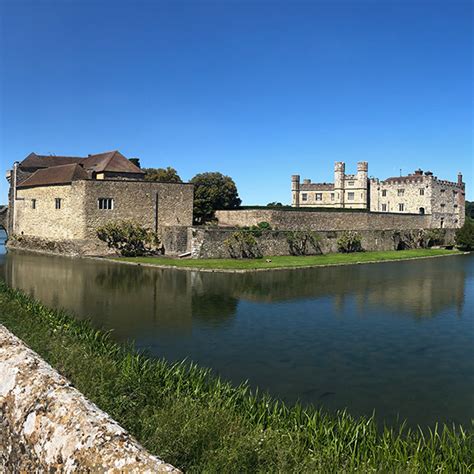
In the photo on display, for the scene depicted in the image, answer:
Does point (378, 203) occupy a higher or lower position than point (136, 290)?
higher

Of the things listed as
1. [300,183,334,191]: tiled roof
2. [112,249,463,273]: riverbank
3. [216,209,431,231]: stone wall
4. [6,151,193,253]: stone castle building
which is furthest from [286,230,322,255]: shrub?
[300,183,334,191]: tiled roof

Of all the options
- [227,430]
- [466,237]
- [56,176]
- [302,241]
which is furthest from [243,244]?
[466,237]

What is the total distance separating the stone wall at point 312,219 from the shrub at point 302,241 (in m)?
4.09

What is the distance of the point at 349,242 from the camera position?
35.5 meters

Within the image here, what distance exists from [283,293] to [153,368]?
11.3 m

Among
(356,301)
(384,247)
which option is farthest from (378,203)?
(356,301)

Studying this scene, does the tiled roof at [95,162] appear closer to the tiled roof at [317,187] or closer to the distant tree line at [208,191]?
the distant tree line at [208,191]

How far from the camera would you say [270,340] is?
11195 mm

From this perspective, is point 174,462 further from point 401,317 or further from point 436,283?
point 436,283

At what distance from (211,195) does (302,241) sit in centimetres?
1200

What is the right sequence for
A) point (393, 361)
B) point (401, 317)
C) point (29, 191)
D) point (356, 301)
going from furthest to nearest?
point (29, 191)
point (356, 301)
point (401, 317)
point (393, 361)

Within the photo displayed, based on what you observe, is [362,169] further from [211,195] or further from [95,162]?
[95,162]

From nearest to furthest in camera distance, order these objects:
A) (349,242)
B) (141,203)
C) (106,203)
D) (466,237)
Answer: (106,203)
(141,203)
(349,242)
(466,237)

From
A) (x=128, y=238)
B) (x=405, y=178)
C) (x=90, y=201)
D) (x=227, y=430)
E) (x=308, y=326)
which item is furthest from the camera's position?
(x=405, y=178)
